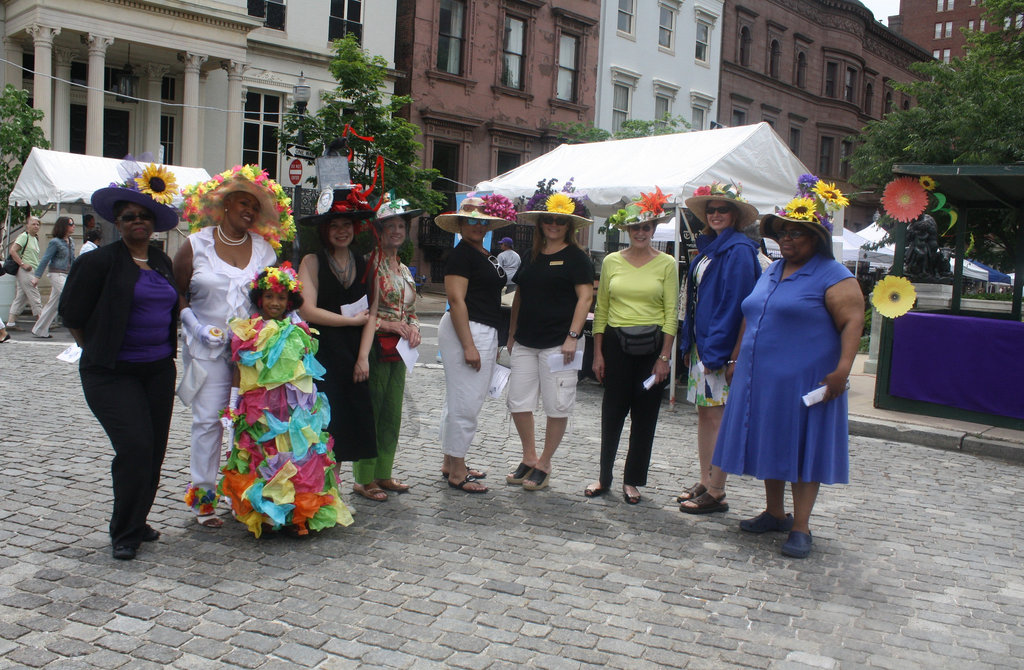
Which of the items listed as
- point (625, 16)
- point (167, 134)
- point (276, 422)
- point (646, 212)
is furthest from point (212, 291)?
point (625, 16)

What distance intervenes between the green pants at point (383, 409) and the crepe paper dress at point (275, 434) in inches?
29.1

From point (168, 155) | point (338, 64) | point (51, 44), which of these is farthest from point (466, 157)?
point (51, 44)

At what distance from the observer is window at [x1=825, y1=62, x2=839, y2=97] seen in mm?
40184

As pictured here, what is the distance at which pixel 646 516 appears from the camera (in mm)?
5297

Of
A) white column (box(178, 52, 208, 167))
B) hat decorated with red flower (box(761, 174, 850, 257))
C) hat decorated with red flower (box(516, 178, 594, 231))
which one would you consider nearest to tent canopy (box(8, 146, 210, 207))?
white column (box(178, 52, 208, 167))

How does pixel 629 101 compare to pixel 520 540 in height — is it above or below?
above

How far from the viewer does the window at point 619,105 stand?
30.0 metres

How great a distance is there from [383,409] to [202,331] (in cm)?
127

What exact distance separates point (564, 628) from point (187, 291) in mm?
2643

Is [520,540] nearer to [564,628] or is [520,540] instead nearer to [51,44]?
[564,628]

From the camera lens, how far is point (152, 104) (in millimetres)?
21203

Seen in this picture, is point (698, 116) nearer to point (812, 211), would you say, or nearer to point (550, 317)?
point (550, 317)

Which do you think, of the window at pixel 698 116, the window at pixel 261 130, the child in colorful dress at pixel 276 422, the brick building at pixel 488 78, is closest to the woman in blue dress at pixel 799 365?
the child in colorful dress at pixel 276 422

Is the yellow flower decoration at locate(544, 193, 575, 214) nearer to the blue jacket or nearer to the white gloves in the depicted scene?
the blue jacket
